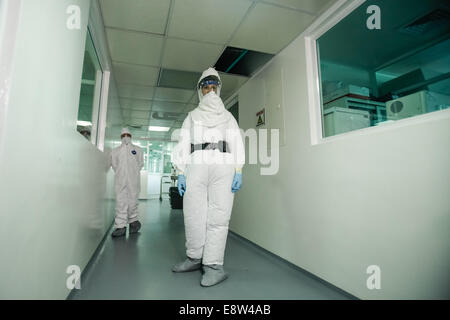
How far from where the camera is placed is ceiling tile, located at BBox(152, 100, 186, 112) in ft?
14.3

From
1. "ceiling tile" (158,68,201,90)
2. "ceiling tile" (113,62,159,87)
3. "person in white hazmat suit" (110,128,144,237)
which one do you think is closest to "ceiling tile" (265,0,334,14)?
"ceiling tile" (158,68,201,90)

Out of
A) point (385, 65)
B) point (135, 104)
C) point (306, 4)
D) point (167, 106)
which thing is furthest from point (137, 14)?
point (135, 104)

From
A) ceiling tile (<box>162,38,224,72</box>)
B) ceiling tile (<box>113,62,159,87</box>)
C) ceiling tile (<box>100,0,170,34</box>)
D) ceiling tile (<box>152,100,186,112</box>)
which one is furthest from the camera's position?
ceiling tile (<box>152,100,186,112</box>)

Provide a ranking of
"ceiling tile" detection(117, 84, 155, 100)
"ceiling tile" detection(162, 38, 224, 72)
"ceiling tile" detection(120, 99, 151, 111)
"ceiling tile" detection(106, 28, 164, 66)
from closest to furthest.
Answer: "ceiling tile" detection(106, 28, 164, 66) → "ceiling tile" detection(162, 38, 224, 72) → "ceiling tile" detection(117, 84, 155, 100) → "ceiling tile" detection(120, 99, 151, 111)

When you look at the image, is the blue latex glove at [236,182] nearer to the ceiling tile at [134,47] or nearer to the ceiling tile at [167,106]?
the ceiling tile at [134,47]

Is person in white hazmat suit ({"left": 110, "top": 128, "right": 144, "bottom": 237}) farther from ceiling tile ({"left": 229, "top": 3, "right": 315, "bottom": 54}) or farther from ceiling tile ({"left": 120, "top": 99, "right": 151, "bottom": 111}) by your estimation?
ceiling tile ({"left": 229, "top": 3, "right": 315, "bottom": 54})

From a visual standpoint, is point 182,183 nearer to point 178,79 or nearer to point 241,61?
point 241,61

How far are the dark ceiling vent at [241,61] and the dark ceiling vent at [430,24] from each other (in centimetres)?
123

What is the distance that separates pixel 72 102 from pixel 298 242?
1.98 meters

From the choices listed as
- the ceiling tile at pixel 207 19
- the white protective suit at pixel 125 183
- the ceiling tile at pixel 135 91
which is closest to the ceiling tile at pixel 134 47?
the ceiling tile at pixel 207 19

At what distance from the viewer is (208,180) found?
1.76 metres

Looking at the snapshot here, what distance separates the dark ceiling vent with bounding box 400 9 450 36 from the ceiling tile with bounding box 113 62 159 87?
8.79ft

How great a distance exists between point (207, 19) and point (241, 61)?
2.64 feet

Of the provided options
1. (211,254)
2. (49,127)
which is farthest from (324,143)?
(49,127)
